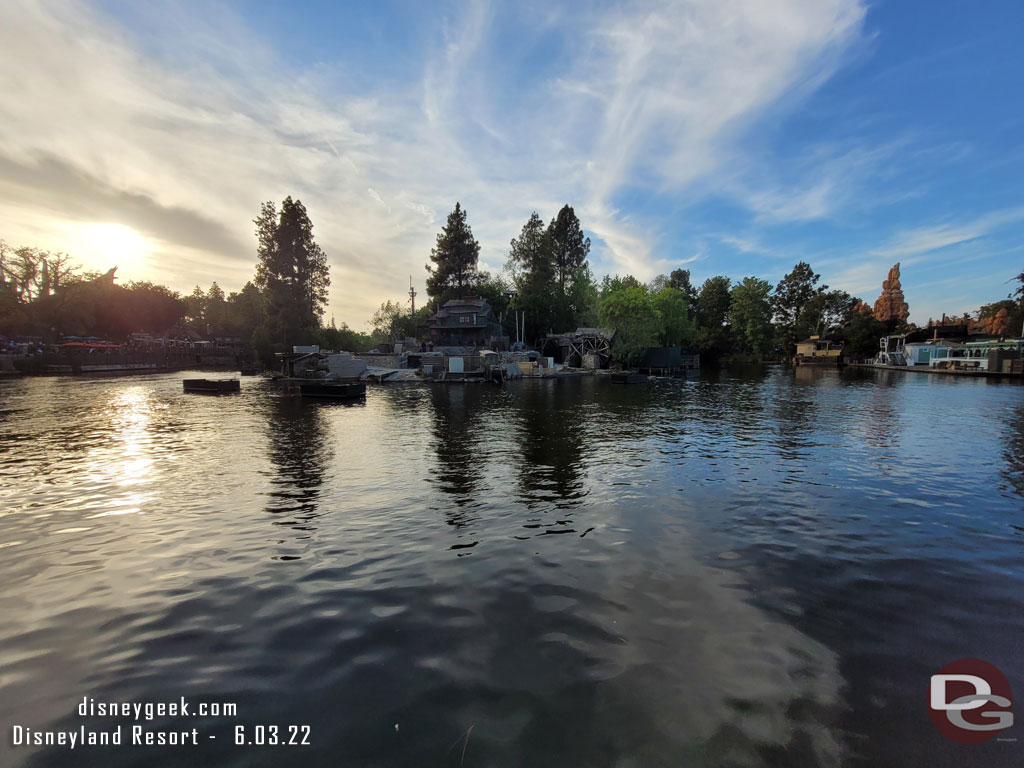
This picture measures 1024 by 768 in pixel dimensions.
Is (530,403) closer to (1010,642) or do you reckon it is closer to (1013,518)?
(1013,518)

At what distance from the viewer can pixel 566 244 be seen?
9812cm

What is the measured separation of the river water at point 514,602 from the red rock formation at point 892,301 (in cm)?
11742

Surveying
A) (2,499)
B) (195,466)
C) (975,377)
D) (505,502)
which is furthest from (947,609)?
(975,377)

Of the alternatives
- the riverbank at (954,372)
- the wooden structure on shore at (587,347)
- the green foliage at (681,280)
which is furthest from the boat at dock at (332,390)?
the green foliage at (681,280)

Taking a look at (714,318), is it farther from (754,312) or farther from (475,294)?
(475,294)

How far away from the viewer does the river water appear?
4523mm

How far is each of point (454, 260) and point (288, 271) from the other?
32.4 meters

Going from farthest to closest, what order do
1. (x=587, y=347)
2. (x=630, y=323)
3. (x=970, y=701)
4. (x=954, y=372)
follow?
(x=587, y=347) → (x=630, y=323) → (x=954, y=372) → (x=970, y=701)

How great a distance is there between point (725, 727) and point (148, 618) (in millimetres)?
8625

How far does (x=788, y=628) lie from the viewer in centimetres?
632

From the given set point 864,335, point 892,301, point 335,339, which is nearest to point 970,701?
point 335,339

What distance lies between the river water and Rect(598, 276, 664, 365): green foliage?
175 feet

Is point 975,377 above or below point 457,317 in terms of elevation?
below

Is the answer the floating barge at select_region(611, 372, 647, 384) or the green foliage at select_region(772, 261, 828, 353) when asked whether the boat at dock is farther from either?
the green foliage at select_region(772, 261, 828, 353)
